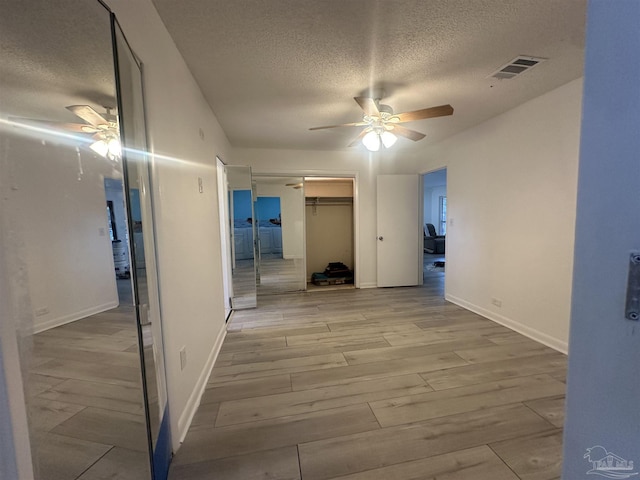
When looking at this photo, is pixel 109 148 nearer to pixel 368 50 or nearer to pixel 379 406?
pixel 368 50

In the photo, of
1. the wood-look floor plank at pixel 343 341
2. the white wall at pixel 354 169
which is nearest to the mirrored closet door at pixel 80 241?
the wood-look floor plank at pixel 343 341

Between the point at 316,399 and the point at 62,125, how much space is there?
1.94 m

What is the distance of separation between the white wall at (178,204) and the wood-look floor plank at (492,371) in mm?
1769

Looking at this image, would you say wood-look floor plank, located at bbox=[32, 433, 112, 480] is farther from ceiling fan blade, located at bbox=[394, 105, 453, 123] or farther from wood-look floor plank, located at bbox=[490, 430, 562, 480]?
ceiling fan blade, located at bbox=[394, 105, 453, 123]

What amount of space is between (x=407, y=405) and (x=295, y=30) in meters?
2.54

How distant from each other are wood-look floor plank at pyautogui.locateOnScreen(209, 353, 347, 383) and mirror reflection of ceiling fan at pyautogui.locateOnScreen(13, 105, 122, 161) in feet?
5.87

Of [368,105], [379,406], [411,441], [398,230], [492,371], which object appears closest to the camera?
[411,441]

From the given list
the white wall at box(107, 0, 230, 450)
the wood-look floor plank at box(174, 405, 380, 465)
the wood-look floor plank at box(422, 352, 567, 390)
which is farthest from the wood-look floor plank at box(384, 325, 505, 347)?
the white wall at box(107, 0, 230, 450)

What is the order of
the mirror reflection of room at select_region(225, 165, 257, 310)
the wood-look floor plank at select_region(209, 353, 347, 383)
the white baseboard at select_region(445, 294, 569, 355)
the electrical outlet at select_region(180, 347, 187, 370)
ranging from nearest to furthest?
the electrical outlet at select_region(180, 347, 187, 370) → the wood-look floor plank at select_region(209, 353, 347, 383) → the white baseboard at select_region(445, 294, 569, 355) → the mirror reflection of room at select_region(225, 165, 257, 310)

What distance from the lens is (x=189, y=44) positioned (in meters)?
1.65

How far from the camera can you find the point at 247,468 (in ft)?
4.22

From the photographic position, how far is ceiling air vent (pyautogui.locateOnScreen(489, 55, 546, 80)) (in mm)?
1872

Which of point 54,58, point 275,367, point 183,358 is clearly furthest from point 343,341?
point 54,58

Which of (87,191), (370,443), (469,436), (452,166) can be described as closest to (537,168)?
(452,166)
